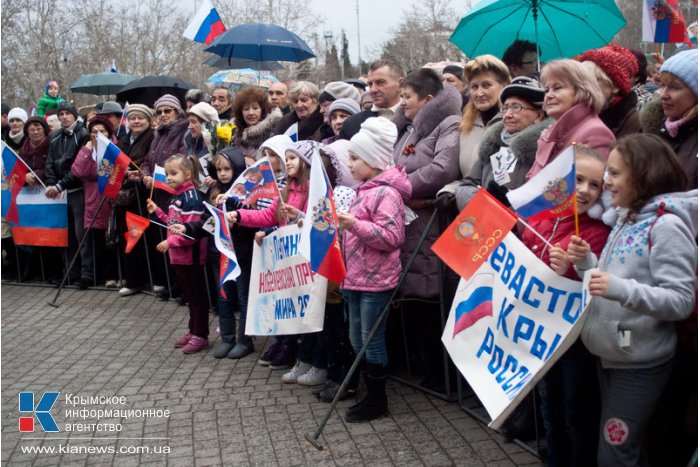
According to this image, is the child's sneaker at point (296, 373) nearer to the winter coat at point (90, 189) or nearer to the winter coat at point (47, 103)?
the winter coat at point (90, 189)

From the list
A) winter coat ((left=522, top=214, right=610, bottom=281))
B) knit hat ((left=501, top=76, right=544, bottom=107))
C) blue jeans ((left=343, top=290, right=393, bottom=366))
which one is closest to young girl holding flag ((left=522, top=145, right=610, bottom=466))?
winter coat ((left=522, top=214, right=610, bottom=281))

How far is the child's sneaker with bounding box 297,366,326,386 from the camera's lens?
18.8ft

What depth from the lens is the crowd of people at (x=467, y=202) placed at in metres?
3.09

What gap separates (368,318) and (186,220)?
8.22 feet

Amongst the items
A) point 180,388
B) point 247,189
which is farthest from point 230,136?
point 180,388

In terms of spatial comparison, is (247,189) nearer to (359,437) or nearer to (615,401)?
(359,437)

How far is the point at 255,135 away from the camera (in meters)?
7.23

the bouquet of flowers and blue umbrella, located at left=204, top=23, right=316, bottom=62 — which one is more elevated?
blue umbrella, located at left=204, top=23, right=316, bottom=62

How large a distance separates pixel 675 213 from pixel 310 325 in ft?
9.35

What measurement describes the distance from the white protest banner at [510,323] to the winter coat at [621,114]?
41.9 inches

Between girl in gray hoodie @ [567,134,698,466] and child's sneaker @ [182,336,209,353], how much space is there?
4360 mm

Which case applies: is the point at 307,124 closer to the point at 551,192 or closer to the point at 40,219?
the point at 551,192

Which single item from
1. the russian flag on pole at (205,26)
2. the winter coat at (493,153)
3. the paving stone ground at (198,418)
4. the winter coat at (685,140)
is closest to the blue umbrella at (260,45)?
the russian flag on pole at (205,26)

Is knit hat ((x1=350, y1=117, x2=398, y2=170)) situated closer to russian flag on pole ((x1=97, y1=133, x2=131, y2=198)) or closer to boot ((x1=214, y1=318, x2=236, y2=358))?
boot ((x1=214, y1=318, x2=236, y2=358))
